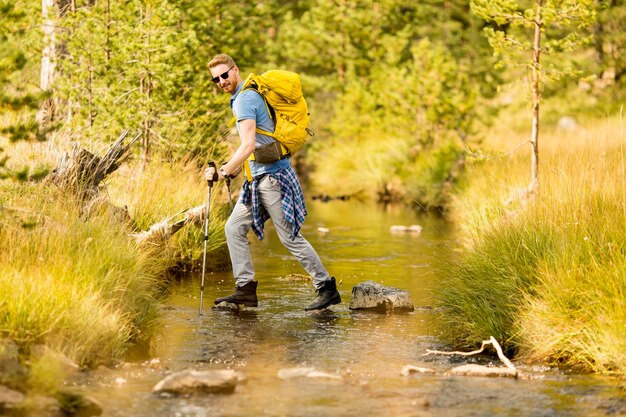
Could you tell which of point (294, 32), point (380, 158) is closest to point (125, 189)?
point (380, 158)

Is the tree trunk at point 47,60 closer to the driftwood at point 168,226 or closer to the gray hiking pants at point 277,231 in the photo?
the driftwood at point 168,226

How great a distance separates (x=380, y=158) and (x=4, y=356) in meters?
21.4

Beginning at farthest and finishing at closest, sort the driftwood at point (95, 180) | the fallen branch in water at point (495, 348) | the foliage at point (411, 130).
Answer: the foliage at point (411, 130), the driftwood at point (95, 180), the fallen branch in water at point (495, 348)

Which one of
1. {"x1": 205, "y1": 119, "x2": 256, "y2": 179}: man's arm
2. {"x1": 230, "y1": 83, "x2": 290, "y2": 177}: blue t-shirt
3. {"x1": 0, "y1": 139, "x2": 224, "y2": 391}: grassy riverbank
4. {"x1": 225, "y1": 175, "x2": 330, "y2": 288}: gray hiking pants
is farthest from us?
{"x1": 225, "y1": 175, "x2": 330, "y2": 288}: gray hiking pants

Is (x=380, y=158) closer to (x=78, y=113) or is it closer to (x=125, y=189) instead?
(x=78, y=113)

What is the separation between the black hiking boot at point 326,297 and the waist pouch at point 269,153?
1.33m

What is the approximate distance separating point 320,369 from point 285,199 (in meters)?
2.67

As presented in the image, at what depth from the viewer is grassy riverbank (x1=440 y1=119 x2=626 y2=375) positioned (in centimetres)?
786

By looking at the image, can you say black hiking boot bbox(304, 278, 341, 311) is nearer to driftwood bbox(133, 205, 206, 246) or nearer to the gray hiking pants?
the gray hiking pants

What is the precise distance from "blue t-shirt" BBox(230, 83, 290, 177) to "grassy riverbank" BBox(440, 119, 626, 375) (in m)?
1.84

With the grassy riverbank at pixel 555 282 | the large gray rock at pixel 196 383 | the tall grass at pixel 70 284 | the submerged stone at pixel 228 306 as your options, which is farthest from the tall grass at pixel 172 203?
the large gray rock at pixel 196 383

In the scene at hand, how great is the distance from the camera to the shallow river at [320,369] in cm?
679

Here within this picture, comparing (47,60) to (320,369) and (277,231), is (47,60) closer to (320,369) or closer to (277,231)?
(277,231)

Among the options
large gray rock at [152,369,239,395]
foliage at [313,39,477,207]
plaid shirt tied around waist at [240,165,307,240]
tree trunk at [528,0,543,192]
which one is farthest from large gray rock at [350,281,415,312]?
foliage at [313,39,477,207]
